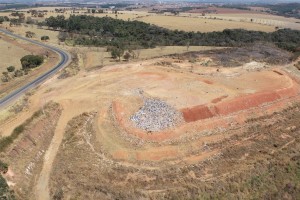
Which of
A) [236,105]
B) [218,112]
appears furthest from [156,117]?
[236,105]

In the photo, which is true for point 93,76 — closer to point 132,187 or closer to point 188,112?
point 188,112

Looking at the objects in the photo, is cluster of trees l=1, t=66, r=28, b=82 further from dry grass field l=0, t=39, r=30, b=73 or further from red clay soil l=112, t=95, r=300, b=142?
red clay soil l=112, t=95, r=300, b=142

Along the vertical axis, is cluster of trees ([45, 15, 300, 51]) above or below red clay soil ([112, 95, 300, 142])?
above

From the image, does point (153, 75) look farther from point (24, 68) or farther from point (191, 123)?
point (24, 68)

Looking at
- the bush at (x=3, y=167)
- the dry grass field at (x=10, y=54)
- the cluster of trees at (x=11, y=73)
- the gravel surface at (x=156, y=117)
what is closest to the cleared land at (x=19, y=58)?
the dry grass field at (x=10, y=54)

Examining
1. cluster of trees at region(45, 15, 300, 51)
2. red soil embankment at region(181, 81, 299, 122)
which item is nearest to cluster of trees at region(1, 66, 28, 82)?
cluster of trees at region(45, 15, 300, 51)

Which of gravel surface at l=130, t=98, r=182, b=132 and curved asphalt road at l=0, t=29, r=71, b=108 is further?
curved asphalt road at l=0, t=29, r=71, b=108
